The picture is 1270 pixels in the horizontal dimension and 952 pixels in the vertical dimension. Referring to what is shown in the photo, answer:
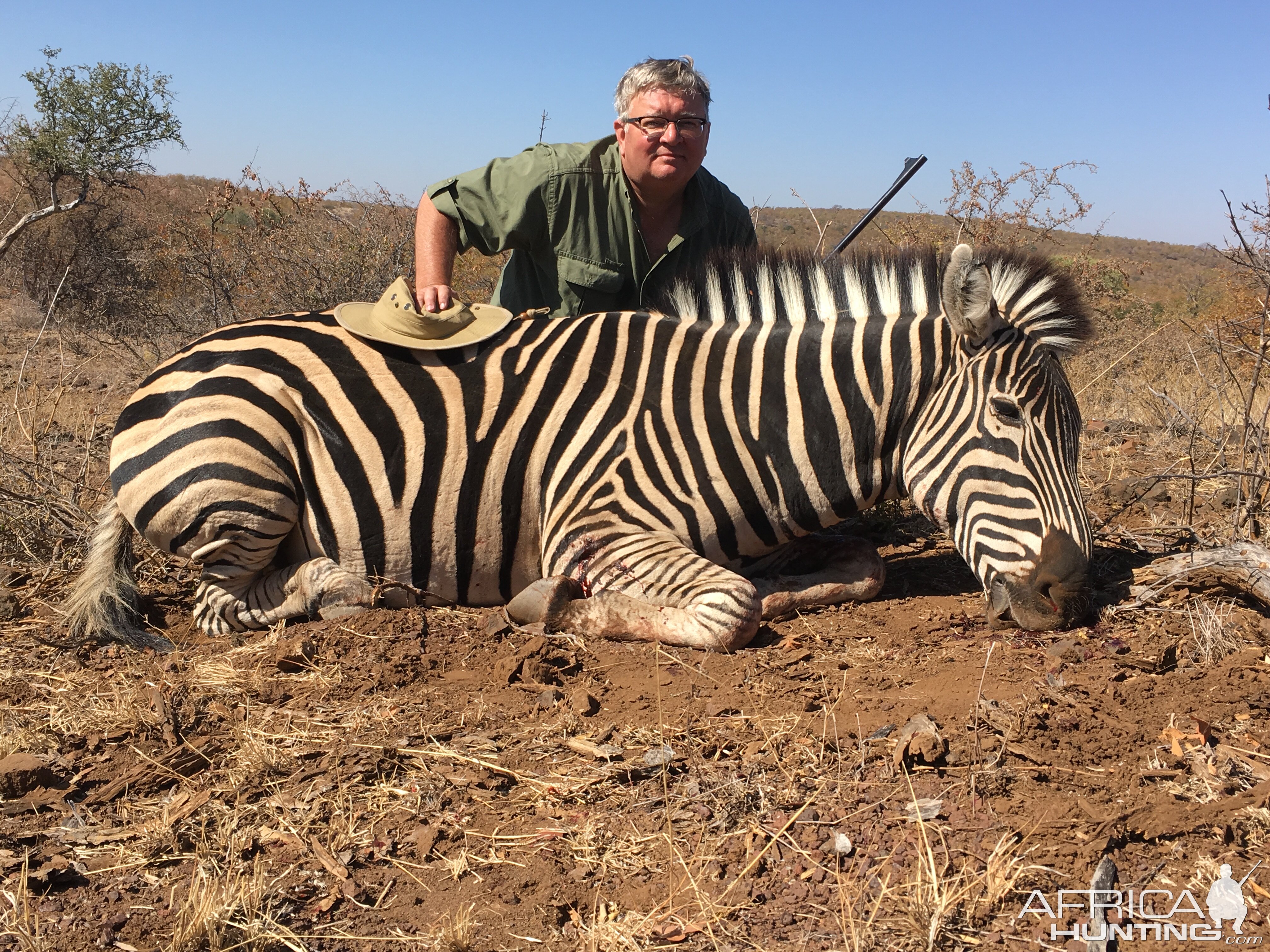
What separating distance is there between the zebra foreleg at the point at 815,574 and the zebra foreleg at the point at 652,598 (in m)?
0.30

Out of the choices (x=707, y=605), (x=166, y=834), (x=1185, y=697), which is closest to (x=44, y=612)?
(x=166, y=834)

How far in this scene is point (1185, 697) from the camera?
301cm

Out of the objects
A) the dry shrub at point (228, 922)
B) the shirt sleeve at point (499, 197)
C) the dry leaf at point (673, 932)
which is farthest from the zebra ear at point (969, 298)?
the dry shrub at point (228, 922)

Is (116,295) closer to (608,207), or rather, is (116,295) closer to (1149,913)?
(608,207)

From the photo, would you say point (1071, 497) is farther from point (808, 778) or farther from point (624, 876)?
point (624, 876)

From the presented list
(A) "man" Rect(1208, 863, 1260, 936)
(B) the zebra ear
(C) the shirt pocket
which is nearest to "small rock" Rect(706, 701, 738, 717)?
(A) "man" Rect(1208, 863, 1260, 936)

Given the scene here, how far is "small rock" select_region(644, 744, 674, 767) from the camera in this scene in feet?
9.12

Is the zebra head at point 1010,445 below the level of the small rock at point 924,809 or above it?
above

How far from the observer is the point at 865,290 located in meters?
4.09

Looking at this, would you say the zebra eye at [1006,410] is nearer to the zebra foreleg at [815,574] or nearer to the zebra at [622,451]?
the zebra at [622,451]

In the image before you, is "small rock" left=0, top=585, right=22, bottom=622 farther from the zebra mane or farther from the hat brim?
the zebra mane

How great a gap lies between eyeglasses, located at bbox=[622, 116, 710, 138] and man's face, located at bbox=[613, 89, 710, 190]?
0.04ft

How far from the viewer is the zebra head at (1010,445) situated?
11.5 feet

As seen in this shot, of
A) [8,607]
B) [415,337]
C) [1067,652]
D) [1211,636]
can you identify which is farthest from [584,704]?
[8,607]
